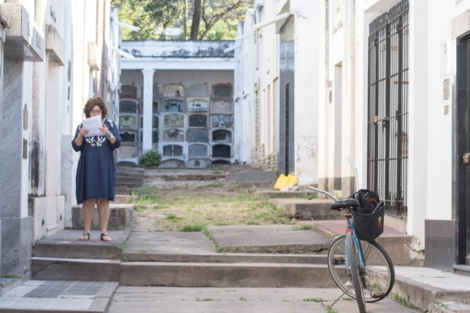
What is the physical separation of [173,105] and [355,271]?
3229 cm

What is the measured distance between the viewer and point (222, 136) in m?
39.2

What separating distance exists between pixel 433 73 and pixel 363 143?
285 centimetres

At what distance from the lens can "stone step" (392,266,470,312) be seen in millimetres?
7262

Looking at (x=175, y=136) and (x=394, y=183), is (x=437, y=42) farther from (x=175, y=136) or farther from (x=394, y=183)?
(x=175, y=136)

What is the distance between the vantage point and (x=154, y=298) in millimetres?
8492

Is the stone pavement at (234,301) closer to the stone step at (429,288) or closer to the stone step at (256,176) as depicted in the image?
the stone step at (429,288)

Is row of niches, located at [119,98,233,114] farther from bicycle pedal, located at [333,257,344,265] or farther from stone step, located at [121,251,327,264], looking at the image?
bicycle pedal, located at [333,257,344,265]

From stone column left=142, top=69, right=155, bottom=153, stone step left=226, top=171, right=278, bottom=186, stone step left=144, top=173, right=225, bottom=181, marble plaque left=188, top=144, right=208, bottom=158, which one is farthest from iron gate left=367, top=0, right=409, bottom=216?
marble plaque left=188, top=144, right=208, bottom=158

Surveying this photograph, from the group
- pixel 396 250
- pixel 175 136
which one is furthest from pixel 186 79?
pixel 396 250

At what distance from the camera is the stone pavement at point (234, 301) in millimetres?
7812

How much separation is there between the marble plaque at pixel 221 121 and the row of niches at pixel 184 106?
233mm

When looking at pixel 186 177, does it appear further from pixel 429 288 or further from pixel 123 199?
pixel 429 288

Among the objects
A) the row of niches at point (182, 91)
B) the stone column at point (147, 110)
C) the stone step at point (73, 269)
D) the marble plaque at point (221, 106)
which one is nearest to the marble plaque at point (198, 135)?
the marble plaque at point (221, 106)

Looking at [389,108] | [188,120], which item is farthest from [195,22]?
[389,108]
